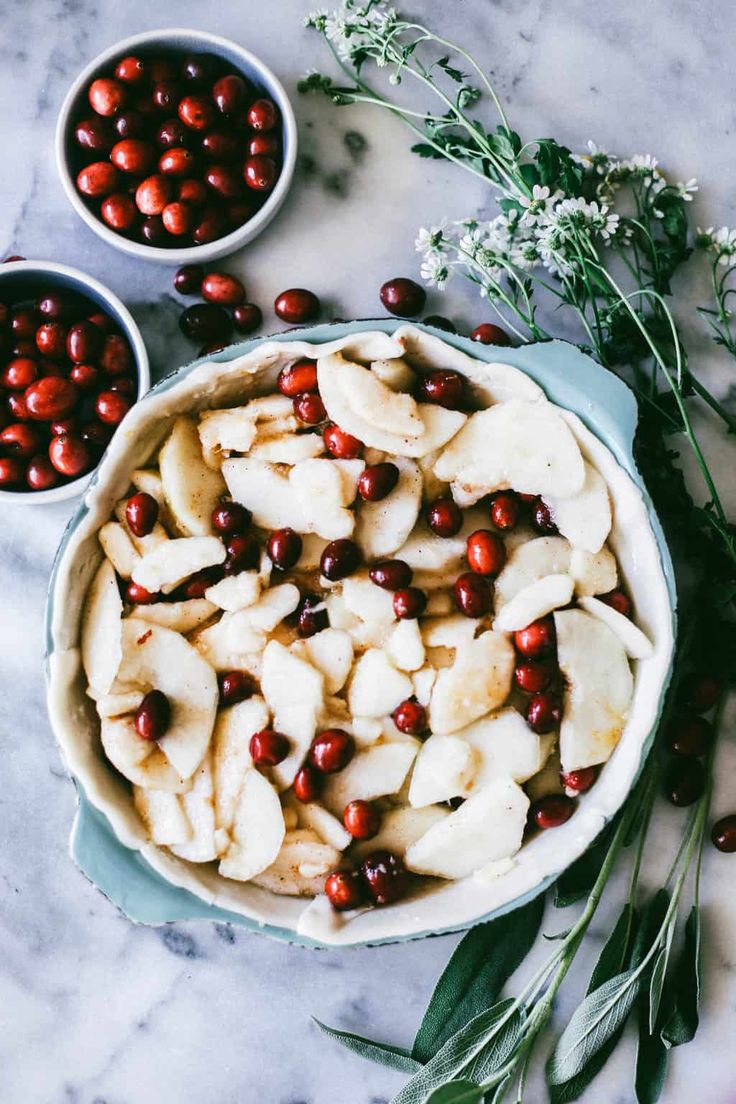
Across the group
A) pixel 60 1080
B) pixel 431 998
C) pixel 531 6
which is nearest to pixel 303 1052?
pixel 431 998

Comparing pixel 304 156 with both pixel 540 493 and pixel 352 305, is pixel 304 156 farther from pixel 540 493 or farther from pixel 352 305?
pixel 540 493

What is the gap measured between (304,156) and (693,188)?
0.55m

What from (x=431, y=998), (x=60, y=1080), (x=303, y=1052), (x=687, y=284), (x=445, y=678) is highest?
(x=687, y=284)

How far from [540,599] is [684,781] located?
0.37m

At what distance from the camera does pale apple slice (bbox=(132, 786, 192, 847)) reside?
50.1 inches

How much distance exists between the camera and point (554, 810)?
50.1 inches

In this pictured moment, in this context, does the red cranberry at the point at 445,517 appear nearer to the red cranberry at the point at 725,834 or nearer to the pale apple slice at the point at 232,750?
the pale apple slice at the point at 232,750

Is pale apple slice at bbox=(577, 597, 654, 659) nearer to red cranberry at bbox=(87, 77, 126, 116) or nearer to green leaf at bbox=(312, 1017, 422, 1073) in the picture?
green leaf at bbox=(312, 1017, 422, 1073)

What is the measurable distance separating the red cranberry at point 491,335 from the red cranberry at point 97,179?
1.78 feet

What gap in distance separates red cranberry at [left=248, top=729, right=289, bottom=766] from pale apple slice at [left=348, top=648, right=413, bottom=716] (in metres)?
0.10

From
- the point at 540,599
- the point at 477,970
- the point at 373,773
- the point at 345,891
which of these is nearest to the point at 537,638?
the point at 540,599

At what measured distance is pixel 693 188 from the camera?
4.79ft

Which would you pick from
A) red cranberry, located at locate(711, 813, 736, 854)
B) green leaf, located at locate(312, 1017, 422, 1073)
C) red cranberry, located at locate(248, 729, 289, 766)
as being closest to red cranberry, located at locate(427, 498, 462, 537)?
red cranberry, located at locate(248, 729, 289, 766)

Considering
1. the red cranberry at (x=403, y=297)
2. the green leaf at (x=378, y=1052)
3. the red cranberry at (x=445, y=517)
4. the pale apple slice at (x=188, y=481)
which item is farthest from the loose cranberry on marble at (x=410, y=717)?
the red cranberry at (x=403, y=297)
